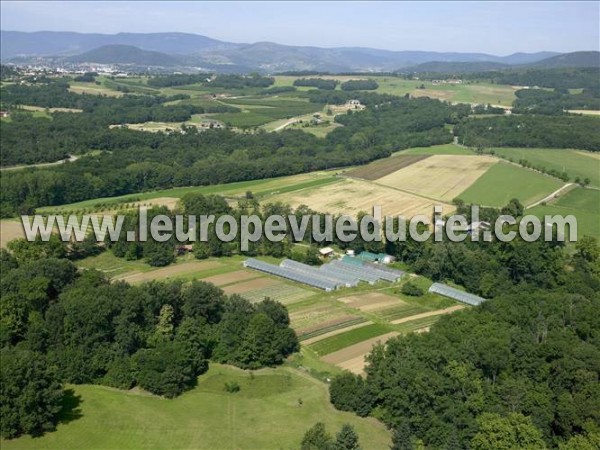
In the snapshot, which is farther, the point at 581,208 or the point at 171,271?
the point at 581,208

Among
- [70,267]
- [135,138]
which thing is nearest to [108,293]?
[70,267]

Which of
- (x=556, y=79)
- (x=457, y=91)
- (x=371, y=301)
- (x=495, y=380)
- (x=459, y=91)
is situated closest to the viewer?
(x=495, y=380)

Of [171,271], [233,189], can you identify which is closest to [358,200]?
[233,189]

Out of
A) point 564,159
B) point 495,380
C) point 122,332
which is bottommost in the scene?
point 495,380

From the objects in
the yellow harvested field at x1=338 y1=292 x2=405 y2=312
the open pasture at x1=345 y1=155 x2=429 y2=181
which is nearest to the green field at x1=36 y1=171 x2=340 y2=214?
the open pasture at x1=345 y1=155 x2=429 y2=181

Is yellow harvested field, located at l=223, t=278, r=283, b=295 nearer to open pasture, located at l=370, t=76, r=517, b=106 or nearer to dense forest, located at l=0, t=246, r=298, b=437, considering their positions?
dense forest, located at l=0, t=246, r=298, b=437

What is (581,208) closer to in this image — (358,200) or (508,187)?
(508,187)
